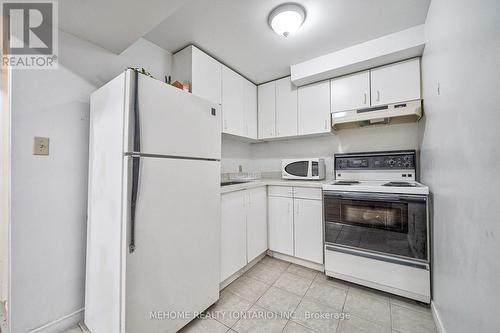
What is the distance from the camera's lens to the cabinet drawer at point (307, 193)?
2130 millimetres

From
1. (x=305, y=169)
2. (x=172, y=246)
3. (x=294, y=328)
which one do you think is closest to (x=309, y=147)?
(x=305, y=169)

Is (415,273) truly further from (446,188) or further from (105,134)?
(105,134)

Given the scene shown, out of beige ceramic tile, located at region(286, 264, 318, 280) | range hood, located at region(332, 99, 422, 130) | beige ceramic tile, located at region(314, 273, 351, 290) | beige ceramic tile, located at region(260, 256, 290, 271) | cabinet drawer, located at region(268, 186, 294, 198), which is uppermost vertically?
range hood, located at region(332, 99, 422, 130)

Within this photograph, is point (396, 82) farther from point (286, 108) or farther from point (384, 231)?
point (384, 231)

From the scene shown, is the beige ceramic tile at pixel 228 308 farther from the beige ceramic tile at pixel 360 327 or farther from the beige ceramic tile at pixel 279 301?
the beige ceramic tile at pixel 360 327

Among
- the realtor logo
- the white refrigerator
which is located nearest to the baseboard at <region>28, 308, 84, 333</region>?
the white refrigerator

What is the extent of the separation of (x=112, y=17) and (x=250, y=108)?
5.81ft

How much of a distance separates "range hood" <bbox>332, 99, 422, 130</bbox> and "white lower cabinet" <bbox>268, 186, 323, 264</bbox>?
88 cm

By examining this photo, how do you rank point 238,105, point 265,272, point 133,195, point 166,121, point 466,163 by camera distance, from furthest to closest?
point 238,105, point 265,272, point 166,121, point 133,195, point 466,163

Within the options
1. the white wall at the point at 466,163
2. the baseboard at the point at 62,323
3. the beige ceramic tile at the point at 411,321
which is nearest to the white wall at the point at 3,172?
the baseboard at the point at 62,323

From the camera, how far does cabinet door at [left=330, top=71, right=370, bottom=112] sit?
7.04ft

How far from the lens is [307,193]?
7.20 feet

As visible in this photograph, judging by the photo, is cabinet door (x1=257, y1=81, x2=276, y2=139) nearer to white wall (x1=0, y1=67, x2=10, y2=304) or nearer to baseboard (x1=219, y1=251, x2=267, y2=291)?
baseboard (x1=219, y1=251, x2=267, y2=291)

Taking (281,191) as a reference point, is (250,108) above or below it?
above
